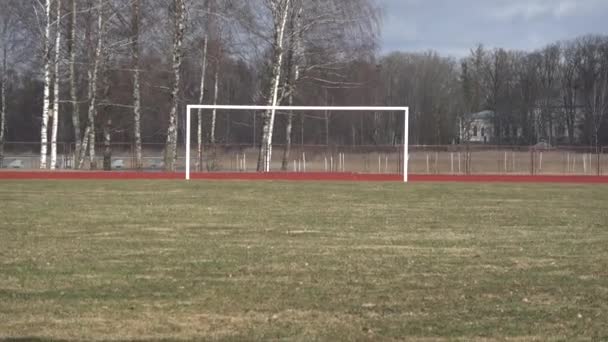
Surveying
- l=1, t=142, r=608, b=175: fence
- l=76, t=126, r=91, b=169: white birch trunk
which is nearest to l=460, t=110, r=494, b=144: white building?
l=1, t=142, r=608, b=175: fence

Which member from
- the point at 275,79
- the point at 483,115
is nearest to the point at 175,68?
the point at 275,79

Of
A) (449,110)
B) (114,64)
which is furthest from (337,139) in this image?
(449,110)

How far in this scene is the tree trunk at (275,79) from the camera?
43625mm

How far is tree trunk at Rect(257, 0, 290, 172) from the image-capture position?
43625 mm

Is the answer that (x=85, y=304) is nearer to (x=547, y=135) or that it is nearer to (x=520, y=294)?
(x=520, y=294)

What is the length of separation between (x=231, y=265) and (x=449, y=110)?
92.6 meters

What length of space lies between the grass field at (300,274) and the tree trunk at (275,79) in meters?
25.8

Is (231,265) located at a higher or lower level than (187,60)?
lower

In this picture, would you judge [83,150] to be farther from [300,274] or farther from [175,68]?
[300,274]

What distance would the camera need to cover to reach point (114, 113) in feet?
189

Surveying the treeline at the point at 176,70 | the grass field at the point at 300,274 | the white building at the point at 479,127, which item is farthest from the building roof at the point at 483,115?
the grass field at the point at 300,274

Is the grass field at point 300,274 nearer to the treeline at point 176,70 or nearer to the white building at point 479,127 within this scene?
the treeline at point 176,70

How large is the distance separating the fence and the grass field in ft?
96.9

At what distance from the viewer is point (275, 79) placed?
4406 centimetres
